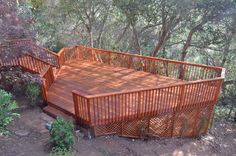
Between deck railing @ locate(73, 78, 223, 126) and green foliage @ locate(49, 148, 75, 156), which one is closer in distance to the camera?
green foliage @ locate(49, 148, 75, 156)

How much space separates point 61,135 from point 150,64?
4979mm

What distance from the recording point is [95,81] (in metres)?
9.00

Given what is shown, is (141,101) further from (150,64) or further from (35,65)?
(35,65)

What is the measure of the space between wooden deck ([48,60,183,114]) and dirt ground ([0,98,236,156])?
2.59 feet

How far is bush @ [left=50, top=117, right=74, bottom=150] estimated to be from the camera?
5531 millimetres

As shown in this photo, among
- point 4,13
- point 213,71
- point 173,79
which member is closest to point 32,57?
point 4,13

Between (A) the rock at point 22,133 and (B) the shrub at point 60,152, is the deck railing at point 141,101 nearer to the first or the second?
(B) the shrub at point 60,152

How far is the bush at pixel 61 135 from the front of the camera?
18.1ft

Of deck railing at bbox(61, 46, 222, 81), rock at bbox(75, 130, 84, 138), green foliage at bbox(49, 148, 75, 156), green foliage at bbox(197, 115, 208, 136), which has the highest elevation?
deck railing at bbox(61, 46, 222, 81)

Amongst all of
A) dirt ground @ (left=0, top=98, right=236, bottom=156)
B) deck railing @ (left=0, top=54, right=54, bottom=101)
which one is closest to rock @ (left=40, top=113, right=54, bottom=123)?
dirt ground @ (left=0, top=98, right=236, bottom=156)

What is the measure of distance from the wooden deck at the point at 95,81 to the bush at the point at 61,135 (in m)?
1.24

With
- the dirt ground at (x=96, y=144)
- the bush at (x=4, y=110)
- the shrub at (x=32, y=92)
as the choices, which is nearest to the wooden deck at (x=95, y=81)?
the shrub at (x=32, y=92)

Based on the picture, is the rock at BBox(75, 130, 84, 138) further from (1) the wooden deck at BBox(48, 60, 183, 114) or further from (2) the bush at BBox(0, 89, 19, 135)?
(2) the bush at BBox(0, 89, 19, 135)

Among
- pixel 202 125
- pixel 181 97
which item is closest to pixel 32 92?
pixel 181 97
